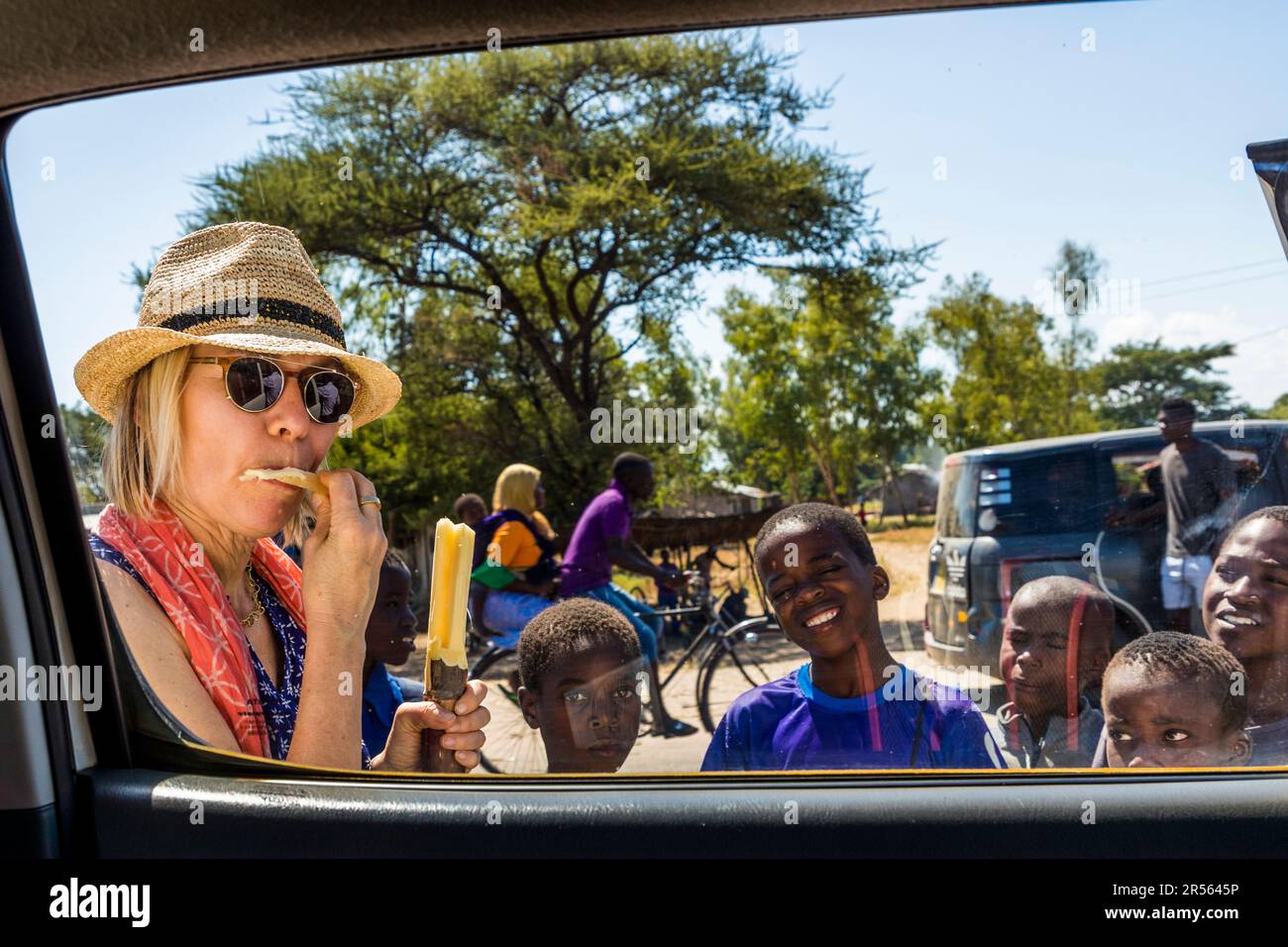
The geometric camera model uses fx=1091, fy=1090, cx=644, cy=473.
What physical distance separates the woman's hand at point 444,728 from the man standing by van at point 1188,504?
3.03 feet

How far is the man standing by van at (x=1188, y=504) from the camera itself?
4.64 ft

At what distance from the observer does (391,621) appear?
175cm

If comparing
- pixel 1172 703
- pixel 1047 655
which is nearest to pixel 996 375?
pixel 1047 655

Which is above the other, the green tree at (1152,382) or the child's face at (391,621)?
the green tree at (1152,382)

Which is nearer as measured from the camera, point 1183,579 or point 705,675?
point 1183,579

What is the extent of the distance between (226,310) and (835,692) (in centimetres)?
102

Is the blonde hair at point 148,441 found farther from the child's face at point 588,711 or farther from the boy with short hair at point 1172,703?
the boy with short hair at point 1172,703

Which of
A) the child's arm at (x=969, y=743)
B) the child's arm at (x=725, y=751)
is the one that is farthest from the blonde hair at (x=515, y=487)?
the child's arm at (x=969, y=743)

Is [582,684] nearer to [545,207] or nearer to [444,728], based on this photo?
[444,728]

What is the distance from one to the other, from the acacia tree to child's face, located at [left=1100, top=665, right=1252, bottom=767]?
698 mm

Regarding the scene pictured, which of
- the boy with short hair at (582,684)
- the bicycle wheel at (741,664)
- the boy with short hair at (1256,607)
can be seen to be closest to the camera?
the boy with short hair at (1256,607)
